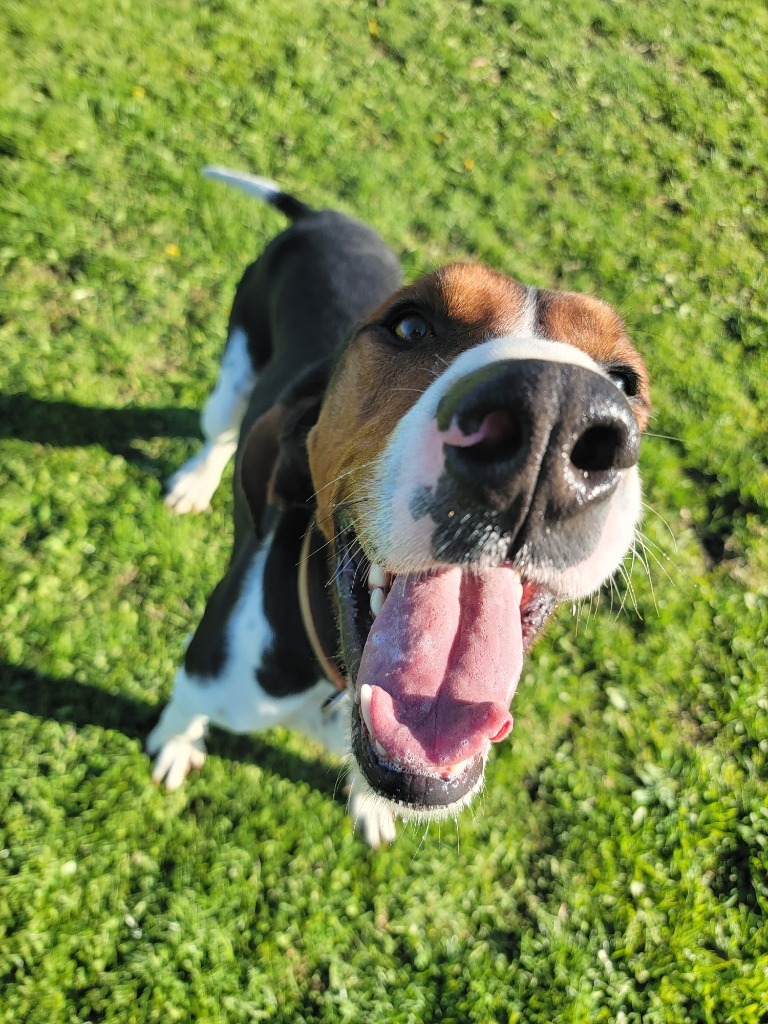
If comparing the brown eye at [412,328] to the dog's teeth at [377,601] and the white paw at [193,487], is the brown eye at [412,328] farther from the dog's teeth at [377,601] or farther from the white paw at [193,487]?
the white paw at [193,487]

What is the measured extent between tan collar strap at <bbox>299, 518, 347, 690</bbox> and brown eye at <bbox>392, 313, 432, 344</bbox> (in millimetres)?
834

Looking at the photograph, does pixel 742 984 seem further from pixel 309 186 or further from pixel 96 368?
pixel 309 186

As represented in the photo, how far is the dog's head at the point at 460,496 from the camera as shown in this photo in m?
1.74

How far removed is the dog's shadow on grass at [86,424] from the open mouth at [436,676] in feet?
10.5

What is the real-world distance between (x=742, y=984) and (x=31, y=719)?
444 cm

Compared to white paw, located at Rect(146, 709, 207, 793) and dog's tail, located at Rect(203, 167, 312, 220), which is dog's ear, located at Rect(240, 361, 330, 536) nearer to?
white paw, located at Rect(146, 709, 207, 793)

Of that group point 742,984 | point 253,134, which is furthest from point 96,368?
point 742,984

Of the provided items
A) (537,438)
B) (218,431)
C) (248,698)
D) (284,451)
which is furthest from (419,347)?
(218,431)

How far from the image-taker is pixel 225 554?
16.4 ft

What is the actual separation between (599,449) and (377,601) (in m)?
1.00

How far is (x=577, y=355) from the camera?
206 cm

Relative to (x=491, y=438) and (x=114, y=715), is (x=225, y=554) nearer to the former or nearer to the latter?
(x=114, y=715)

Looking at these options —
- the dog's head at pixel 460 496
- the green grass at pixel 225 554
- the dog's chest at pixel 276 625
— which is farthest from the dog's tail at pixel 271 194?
the dog's chest at pixel 276 625

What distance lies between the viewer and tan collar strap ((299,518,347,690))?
2834 mm
